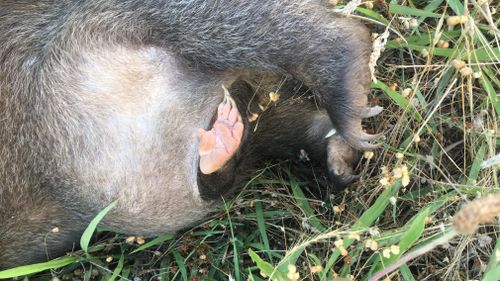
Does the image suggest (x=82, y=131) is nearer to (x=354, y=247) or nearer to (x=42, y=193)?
(x=42, y=193)

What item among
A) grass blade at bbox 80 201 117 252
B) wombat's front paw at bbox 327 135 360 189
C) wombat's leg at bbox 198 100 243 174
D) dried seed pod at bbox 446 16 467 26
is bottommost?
wombat's front paw at bbox 327 135 360 189

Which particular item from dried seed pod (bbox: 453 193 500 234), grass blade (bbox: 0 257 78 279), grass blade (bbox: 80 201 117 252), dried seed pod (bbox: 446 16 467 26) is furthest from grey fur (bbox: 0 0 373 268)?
dried seed pod (bbox: 453 193 500 234)

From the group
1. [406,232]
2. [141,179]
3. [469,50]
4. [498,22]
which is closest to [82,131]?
[141,179]

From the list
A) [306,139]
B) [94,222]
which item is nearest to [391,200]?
[306,139]

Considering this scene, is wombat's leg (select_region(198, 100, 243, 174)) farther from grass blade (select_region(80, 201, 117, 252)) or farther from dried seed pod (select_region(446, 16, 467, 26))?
dried seed pod (select_region(446, 16, 467, 26))

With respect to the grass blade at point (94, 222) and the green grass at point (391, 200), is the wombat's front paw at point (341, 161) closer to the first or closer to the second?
the green grass at point (391, 200)

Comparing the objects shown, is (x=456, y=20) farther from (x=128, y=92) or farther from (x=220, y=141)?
(x=128, y=92)
